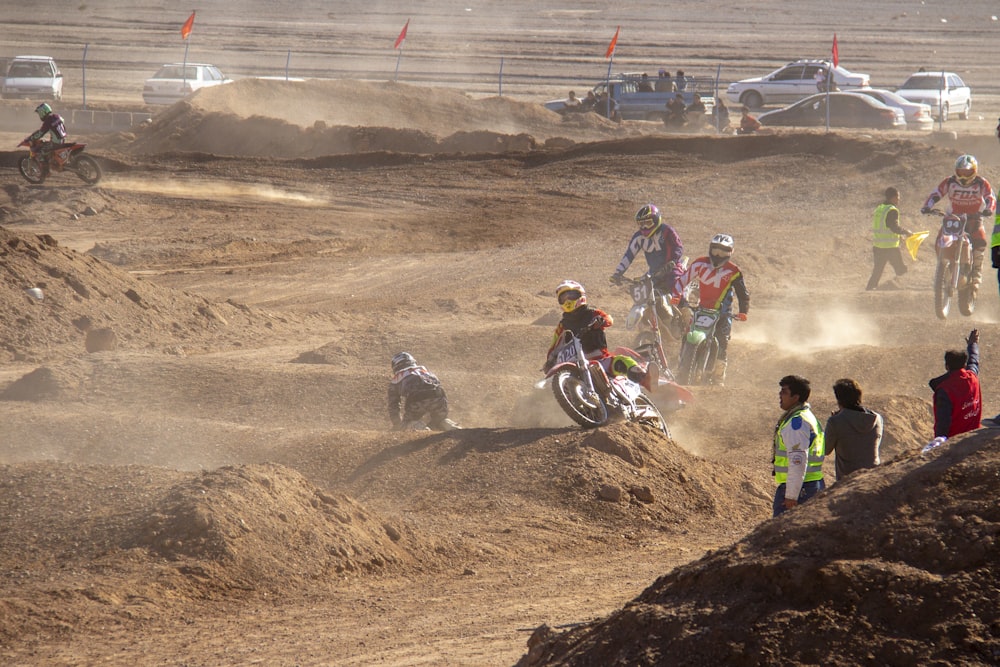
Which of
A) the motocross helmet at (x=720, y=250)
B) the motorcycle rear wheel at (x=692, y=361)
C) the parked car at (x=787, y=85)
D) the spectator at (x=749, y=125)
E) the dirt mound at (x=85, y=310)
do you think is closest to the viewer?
the motocross helmet at (x=720, y=250)

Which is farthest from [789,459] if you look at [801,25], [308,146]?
[801,25]

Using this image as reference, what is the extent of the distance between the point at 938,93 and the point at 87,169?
25.7 metres

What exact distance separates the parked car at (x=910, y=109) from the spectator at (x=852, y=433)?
95.1 feet

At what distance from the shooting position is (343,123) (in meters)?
37.5

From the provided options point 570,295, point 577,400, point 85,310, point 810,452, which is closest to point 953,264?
point 570,295

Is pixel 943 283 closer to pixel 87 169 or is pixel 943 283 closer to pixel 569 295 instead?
pixel 569 295

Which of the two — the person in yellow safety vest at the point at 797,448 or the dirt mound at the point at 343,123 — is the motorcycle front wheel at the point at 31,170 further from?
the person in yellow safety vest at the point at 797,448

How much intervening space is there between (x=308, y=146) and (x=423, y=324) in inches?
710

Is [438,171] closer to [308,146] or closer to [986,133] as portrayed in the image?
[308,146]

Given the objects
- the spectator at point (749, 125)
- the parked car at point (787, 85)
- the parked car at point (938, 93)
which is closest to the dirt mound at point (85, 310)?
the spectator at point (749, 125)

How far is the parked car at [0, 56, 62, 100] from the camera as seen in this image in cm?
4125

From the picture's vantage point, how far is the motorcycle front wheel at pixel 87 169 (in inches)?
1073

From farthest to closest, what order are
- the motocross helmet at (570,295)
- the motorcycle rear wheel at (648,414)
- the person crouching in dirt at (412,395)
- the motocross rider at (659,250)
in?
the motocross rider at (659,250), the person crouching in dirt at (412,395), the motorcycle rear wheel at (648,414), the motocross helmet at (570,295)

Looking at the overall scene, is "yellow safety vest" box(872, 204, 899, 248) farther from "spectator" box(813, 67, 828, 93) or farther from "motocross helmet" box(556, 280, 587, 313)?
"spectator" box(813, 67, 828, 93)
